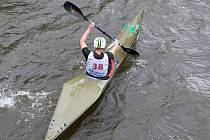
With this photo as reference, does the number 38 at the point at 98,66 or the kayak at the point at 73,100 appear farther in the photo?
the number 38 at the point at 98,66

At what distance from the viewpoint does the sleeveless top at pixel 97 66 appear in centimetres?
919

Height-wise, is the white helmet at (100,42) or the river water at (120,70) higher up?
the white helmet at (100,42)

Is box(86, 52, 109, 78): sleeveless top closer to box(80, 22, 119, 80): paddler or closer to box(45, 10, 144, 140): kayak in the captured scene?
box(80, 22, 119, 80): paddler

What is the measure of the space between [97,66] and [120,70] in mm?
1681

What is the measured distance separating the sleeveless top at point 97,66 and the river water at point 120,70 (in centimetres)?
66

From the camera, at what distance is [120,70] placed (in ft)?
35.4

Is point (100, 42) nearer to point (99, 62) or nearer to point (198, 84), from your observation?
point (99, 62)

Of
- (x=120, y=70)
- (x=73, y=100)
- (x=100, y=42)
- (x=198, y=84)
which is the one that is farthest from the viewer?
(x=120, y=70)

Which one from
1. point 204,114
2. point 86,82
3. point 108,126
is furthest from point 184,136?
point 86,82

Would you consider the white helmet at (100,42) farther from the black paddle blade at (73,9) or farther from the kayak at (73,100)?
the black paddle blade at (73,9)

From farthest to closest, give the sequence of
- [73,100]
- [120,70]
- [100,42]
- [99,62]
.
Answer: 1. [120,70]
2. [99,62]
3. [100,42]
4. [73,100]

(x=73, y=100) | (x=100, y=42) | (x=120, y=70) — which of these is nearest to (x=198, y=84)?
(x=120, y=70)

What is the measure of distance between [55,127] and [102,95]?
2.03 meters

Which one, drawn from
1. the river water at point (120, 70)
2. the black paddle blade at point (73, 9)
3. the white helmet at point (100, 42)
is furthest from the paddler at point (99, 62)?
the black paddle blade at point (73, 9)
